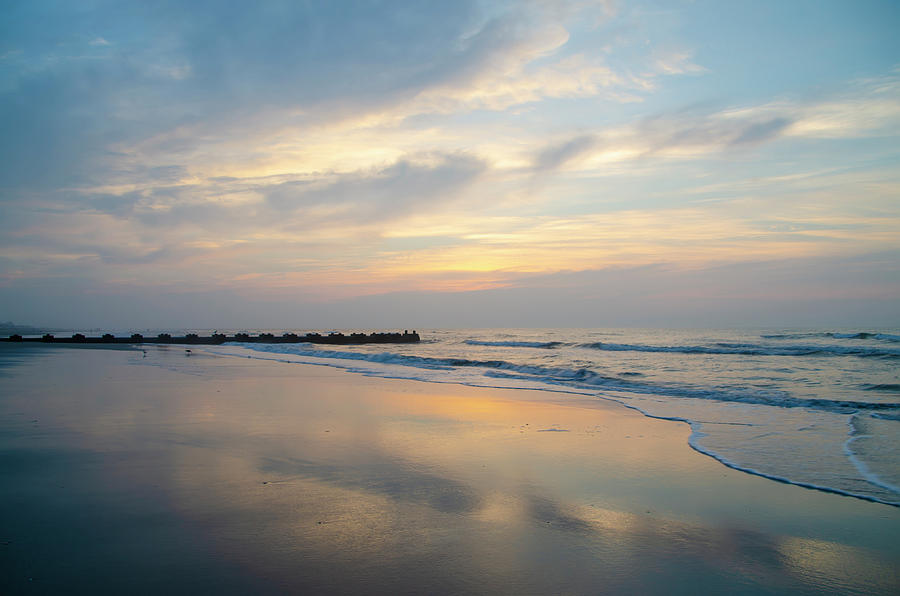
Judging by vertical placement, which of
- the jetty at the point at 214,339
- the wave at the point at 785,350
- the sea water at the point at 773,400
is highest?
the jetty at the point at 214,339

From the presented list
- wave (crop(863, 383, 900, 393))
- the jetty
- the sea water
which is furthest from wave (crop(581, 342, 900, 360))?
the jetty

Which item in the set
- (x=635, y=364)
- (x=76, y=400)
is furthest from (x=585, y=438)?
(x=635, y=364)

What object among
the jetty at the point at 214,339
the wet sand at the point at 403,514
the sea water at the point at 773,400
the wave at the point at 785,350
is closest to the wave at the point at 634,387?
the sea water at the point at 773,400

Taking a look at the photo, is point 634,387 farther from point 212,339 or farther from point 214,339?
point 212,339

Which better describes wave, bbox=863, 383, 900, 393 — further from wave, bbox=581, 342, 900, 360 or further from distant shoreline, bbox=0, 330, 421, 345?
distant shoreline, bbox=0, 330, 421, 345

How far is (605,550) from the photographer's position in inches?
150

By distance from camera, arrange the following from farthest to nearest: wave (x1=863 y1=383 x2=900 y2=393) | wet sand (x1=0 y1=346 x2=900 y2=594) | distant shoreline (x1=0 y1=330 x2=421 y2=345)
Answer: distant shoreline (x1=0 y1=330 x2=421 y2=345)
wave (x1=863 y1=383 x2=900 y2=393)
wet sand (x1=0 y1=346 x2=900 y2=594)

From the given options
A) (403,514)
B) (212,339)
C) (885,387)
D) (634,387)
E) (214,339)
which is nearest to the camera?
(403,514)

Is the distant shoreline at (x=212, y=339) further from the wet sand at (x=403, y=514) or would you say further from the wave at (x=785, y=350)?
the wet sand at (x=403, y=514)

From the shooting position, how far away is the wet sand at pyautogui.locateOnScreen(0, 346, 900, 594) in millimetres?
3328

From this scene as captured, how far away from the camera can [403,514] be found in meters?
4.42

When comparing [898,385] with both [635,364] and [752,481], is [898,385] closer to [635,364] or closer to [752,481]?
[635,364]

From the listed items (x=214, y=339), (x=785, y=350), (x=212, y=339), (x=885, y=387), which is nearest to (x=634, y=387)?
(x=885, y=387)

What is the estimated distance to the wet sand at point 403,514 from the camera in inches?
131
